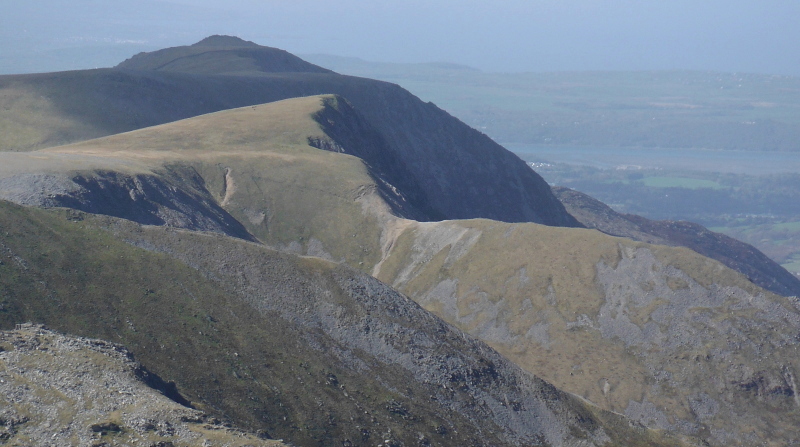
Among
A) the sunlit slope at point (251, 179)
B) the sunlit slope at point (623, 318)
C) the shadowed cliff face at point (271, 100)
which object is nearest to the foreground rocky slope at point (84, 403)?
the sunlit slope at point (251, 179)

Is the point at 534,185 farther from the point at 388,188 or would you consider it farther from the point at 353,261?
the point at 353,261

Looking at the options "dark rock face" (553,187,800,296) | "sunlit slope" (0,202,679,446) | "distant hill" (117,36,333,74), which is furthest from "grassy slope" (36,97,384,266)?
"dark rock face" (553,187,800,296)

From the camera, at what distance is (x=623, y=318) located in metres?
80.7

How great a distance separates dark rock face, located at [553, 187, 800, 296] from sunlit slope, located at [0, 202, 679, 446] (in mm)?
126919

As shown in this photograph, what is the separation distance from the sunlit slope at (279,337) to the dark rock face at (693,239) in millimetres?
126919

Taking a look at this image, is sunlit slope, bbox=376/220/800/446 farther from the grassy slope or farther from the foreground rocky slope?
the foreground rocky slope

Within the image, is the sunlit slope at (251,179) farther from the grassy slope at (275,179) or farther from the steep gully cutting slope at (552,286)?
the steep gully cutting slope at (552,286)

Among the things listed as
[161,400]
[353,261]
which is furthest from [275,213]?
[161,400]

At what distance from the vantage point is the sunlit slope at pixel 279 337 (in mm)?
40625

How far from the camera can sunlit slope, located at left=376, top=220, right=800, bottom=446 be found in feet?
236

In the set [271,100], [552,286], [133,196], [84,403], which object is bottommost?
[552,286]

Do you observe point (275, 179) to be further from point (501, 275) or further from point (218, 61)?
point (218, 61)

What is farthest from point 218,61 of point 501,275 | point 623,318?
point 623,318

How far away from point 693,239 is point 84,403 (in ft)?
597
